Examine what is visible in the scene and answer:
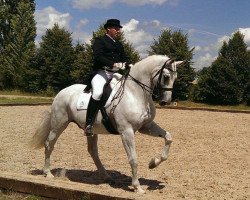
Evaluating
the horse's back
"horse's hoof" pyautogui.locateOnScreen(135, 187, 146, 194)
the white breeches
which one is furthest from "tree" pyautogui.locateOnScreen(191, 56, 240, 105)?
"horse's hoof" pyautogui.locateOnScreen(135, 187, 146, 194)

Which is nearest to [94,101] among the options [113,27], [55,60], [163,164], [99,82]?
[99,82]

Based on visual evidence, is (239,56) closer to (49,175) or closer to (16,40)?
(16,40)

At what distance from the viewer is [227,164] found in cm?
857

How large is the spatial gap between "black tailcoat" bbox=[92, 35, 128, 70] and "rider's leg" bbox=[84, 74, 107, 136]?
261 millimetres

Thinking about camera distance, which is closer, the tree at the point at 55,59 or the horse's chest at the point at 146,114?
the horse's chest at the point at 146,114

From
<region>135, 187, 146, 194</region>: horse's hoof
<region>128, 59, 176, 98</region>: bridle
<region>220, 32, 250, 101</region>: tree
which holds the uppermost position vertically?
<region>220, 32, 250, 101</region>: tree

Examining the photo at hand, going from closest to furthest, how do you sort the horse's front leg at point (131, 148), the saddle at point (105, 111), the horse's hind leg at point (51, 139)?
the horse's front leg at point (131, 148) → the saddle at point (105, 111) → the horse's hind leg at point (51, 139)

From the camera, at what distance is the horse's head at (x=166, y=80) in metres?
6.16

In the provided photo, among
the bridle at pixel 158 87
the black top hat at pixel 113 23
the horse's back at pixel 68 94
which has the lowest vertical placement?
the horse's back at pixel 68 94

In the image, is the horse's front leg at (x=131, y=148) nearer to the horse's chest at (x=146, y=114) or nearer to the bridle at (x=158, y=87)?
the horse's chest at (x=146, y=114)

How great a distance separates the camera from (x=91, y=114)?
21.9 ft

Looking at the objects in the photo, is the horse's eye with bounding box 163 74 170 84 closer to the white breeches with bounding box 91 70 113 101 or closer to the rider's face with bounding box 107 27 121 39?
the white breeches with bounding box 91 70 113 101

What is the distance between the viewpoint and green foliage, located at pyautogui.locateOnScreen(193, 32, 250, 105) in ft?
99.3

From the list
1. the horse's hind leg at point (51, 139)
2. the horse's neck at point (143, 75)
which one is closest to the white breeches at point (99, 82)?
the horse's neck at point (143, 75)
